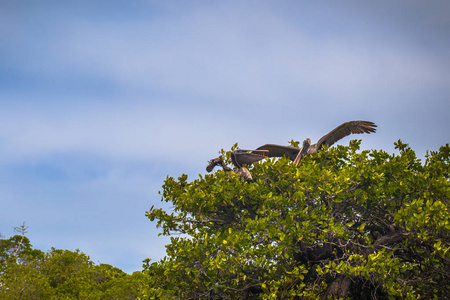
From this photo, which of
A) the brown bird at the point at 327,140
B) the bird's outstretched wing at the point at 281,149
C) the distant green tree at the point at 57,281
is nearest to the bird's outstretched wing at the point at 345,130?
the brown bird at the point at 327,140

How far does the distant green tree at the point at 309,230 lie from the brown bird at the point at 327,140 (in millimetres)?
1029

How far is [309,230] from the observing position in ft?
33.5

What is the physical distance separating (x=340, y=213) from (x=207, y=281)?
16.4 ft

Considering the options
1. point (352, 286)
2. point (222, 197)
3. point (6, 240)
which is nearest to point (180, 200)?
point (222, 197)

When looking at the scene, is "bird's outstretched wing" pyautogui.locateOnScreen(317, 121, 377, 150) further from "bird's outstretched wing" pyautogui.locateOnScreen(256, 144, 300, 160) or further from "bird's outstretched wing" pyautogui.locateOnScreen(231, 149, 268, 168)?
"bird's outstretched wing" pyautogui.locateOnScreen(231, 149, 268, 168)

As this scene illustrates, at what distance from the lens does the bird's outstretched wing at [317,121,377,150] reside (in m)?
13.7

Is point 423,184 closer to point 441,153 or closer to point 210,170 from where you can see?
point 441,153

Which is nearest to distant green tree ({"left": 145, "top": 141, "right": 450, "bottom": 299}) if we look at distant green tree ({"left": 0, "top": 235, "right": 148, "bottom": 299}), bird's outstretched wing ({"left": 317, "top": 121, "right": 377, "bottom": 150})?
bird's outstretched wing ({"left": 317, "top": 121, "right": 377, "bottom": 150})

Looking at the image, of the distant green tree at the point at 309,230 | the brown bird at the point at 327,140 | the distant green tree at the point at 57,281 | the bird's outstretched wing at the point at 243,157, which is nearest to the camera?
the distant green tree at the point at 309,230

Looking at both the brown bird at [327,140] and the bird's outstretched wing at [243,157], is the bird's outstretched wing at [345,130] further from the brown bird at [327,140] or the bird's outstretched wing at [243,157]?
the bird's outstretched wing at [243,157]

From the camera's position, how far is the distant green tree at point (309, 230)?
10.1 metres

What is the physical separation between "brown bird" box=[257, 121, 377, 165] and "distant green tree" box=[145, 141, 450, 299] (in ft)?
3.38

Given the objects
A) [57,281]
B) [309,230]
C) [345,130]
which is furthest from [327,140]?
[57,281]

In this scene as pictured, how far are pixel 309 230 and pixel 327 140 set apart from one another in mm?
4691
